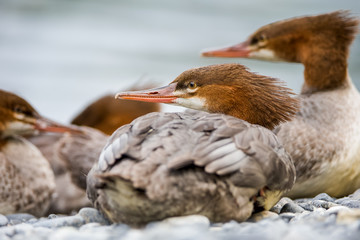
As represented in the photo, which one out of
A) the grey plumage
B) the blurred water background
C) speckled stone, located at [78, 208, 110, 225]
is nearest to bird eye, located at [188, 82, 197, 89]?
the grey plumage

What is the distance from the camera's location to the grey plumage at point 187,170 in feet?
9.02

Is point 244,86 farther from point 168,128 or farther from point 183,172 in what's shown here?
point 183,172

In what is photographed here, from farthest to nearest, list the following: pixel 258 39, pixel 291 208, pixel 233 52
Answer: pixel 233 52, pixel 258 39, pixel 291 208

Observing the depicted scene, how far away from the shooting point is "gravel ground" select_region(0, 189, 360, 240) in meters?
2.47

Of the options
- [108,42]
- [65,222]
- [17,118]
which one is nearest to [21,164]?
[17,118]

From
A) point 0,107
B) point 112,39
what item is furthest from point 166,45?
point 0,107

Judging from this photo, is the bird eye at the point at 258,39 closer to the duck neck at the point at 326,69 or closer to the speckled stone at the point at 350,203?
the duck neck at the point at 326,69

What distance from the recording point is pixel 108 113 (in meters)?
6.82

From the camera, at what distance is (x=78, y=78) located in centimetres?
1342

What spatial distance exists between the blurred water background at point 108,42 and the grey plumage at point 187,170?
7270 millimetres

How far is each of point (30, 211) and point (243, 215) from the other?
2629mm

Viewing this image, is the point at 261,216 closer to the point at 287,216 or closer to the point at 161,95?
the point at 287,216

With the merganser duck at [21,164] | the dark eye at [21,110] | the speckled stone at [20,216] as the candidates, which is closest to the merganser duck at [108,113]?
the merganser duck at [21,164]

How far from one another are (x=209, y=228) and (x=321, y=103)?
93.8 inches
